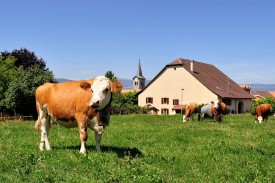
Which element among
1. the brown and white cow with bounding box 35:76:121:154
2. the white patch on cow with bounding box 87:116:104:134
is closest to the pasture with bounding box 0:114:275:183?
the white patch on cow with bounding box 87:116:104:134

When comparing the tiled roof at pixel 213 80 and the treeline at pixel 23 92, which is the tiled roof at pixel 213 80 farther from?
the treeline at pixel 23 92

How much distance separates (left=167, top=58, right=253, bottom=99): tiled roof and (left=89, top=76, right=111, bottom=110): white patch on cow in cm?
5952

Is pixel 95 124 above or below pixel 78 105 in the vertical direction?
below

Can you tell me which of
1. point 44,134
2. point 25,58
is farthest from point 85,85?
point 25,58

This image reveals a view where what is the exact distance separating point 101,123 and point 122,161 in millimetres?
1947

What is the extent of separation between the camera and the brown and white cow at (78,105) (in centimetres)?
1038

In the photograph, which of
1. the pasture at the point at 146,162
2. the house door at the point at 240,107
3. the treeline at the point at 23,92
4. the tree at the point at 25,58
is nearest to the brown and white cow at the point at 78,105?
the pasture at the point at 146,162

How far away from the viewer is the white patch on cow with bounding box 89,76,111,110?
1016 centimetres

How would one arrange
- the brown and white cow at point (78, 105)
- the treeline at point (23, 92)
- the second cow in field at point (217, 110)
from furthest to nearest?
the treeline at point (23, 92) → the second cow in field at point (217, 110) → the brown and white cow at point (78, 105)

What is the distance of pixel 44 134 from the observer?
481 inches

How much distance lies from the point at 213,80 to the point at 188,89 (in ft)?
20.8

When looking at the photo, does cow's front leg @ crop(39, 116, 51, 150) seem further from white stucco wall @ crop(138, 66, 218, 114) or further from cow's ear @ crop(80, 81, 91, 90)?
white stucco wall @ crop(138, 66, 218, 114)

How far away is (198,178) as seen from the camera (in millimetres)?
8195

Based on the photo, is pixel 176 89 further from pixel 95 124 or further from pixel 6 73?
pixel 95 124
